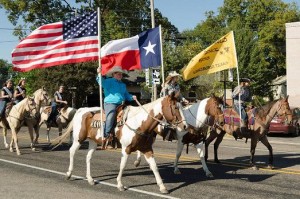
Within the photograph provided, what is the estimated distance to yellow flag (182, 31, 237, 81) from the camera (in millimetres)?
12938

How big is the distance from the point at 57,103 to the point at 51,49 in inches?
298

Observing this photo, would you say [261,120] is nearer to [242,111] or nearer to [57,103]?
[242,111]

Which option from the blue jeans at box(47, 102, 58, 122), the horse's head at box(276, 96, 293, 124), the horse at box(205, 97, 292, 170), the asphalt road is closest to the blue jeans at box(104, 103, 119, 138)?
the asphalt road

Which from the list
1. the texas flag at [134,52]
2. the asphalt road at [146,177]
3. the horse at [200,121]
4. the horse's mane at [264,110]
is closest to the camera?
the asphalt road at [146,177]

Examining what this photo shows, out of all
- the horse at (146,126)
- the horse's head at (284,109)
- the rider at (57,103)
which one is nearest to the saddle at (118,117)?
the horse at (146,126)

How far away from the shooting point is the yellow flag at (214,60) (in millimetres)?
12938

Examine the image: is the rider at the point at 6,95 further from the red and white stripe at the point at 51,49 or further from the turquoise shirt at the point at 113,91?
the turquoise shirt at the point at 113,91

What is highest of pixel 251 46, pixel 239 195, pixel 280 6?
pixel 280 6

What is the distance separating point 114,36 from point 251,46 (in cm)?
1558

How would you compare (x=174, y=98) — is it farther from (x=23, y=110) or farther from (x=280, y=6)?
(x=280, y=6)

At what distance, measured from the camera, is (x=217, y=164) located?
13609 mm

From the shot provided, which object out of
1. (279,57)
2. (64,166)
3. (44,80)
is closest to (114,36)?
(44,80)

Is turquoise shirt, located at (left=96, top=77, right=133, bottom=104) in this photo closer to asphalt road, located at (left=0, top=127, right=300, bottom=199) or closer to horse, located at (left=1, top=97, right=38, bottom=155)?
asphalt road, located at (left=0, top=127, right=300, bottom=199)

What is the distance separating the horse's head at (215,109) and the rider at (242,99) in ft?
6.63
